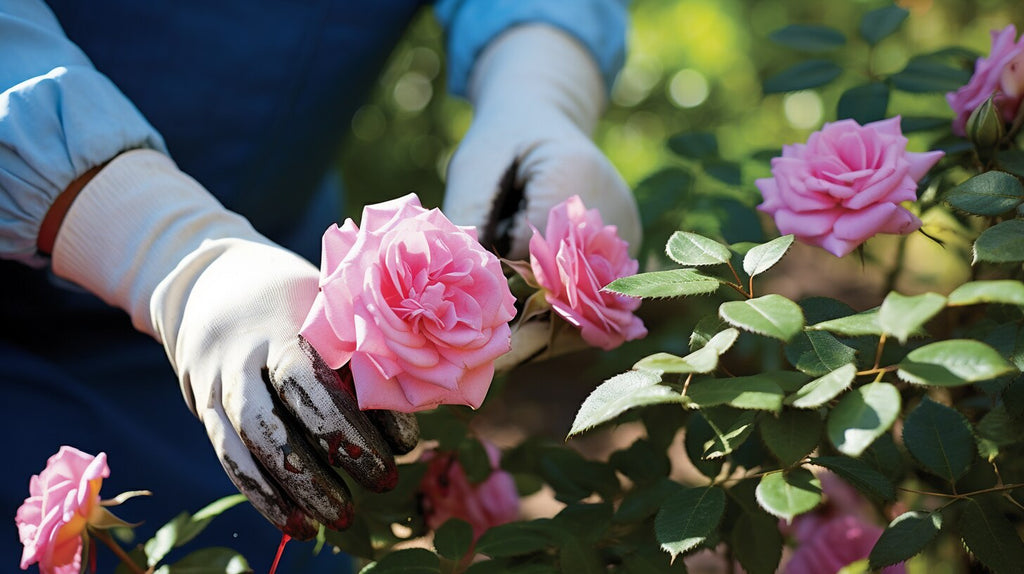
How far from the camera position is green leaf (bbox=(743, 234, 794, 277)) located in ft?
2.30

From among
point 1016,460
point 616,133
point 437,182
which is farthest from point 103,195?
point 616,133

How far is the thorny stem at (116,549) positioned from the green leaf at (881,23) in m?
1.06

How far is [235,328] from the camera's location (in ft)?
2.46

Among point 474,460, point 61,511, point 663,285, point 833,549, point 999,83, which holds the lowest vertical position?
point 833,549

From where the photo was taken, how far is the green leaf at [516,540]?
0.79 meters

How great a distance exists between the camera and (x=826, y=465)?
2.21 feet

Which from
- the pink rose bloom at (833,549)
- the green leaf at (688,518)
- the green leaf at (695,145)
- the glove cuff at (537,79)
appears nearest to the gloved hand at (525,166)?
the glove cuff at (537,79)

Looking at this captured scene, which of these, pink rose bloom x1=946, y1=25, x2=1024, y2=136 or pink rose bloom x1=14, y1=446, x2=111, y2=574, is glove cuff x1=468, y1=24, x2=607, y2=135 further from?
pink rose bloom x1=14, y1=446, x2=111, y2=574

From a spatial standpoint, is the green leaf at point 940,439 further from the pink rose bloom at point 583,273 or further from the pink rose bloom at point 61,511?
the pink rose bloom at point 61,511

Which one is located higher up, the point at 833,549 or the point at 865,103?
the point at 865,103

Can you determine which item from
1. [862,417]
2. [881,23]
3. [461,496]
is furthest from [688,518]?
[881,23]

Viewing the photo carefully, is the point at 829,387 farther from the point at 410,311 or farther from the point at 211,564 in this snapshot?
the point at 211,564

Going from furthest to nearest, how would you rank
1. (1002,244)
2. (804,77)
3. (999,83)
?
(804,77)
(999,83)
(1002,244)

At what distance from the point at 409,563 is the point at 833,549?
2.10 feet
